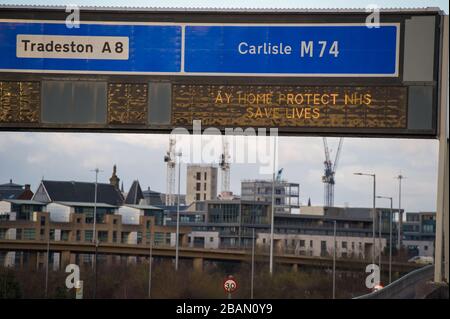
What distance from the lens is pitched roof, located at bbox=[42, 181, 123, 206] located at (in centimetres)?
6575

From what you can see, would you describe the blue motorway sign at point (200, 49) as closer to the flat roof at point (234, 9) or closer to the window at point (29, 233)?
the flat roof at point (234, 9)

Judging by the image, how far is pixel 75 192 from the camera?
67.8m

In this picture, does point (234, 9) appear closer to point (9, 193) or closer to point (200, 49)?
Result: point (200, 49)

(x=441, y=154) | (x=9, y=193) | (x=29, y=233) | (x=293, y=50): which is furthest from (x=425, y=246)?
(x=293, y=50)

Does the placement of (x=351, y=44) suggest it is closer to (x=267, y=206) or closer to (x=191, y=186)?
(x=267, y=206)

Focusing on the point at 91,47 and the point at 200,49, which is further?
the point at 91,47

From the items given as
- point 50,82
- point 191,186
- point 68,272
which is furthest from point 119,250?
point 191,186

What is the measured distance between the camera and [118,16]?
23469mm

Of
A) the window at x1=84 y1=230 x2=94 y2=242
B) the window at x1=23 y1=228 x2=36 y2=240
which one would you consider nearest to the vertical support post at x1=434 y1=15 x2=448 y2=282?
the window at x1=23 y1=228 x2=36 y2=240

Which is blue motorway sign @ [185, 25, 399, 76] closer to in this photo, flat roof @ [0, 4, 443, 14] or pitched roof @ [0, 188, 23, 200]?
flat roof @ [0, 4, 443, 14]

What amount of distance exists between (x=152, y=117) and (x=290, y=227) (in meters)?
56.9

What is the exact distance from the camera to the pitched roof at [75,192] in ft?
216

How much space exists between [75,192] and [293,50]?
4673 cm

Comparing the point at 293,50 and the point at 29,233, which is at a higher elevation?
the point at 293,50
